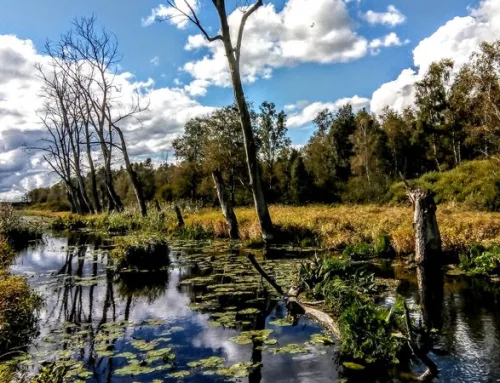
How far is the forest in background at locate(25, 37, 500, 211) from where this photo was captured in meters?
29.1

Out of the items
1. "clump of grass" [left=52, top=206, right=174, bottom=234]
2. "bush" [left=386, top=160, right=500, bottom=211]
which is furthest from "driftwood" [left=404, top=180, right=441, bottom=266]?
"clump of grass" [left=52, top=206, right=174, bottom=234]

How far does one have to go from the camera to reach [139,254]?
13148mm

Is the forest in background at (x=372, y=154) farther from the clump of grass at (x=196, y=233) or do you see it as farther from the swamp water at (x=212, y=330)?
the swamp water at (x=212, y=330)

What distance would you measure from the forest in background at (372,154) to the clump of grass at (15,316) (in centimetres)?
2021

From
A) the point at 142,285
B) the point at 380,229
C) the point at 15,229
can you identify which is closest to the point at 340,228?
the point at 380,229

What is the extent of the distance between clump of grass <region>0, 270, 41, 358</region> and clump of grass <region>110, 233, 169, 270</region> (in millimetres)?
4396

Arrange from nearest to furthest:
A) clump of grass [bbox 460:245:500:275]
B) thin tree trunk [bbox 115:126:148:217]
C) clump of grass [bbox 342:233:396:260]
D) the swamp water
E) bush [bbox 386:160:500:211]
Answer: the swamp water, clump of grass [bbox 460:245:500:275], clump of grass [bbox 342:233:396:260], bush [bbox 386:160:500:211], thin tree trunk [bbox 115:126:148:217]

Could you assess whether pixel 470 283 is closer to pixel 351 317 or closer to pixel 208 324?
pixel 351 317

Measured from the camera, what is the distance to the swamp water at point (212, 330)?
→ 5.50 m

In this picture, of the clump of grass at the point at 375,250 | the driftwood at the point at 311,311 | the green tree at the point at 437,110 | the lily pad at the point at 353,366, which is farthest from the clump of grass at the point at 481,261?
the green tree at the point at 437,110

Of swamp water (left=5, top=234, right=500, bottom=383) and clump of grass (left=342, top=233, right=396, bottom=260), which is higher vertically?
clump of grass (left=342, top=233, right=396, bottom=260)

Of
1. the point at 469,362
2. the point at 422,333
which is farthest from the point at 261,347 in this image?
the point at 469,362

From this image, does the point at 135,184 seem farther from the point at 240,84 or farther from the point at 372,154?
the point at 372,154

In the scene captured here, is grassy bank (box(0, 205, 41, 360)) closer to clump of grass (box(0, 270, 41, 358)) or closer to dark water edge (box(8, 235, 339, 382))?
clump of grass (box(0, 270, 41, 358))
